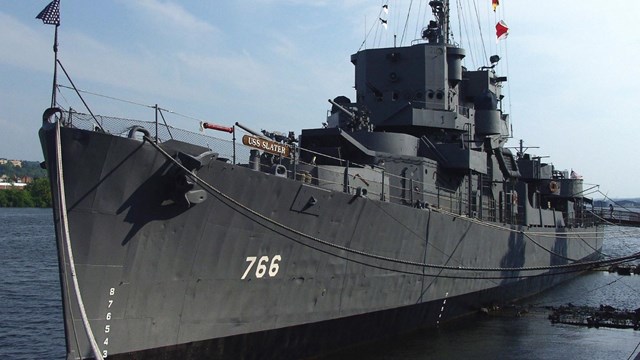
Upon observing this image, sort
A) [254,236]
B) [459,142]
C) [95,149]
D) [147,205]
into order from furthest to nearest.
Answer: [459,142], [254,236], [147,205], [95,149]

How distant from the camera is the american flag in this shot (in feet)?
28.0

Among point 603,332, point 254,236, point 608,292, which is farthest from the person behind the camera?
point 608,292

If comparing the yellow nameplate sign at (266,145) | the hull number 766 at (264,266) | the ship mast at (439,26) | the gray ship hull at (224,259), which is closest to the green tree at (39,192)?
the ship mast at (439,26)

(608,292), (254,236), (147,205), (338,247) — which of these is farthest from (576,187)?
(147,205)

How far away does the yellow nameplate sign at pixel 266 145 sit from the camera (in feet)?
35.1

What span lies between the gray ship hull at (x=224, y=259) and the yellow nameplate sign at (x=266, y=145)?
0.79m

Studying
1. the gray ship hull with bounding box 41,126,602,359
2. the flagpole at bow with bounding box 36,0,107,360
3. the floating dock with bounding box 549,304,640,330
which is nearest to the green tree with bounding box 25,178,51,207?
the floating dock with bounding box 549,304,640,330

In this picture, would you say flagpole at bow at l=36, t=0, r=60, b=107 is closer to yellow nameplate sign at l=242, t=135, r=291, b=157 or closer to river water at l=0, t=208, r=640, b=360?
yellow nameplate sign at l=242, t=135, r=291, b=157

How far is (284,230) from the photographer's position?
10.7 metres

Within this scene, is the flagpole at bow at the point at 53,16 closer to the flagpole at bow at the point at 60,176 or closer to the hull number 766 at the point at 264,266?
the flagpole at bow at the point at 60,176

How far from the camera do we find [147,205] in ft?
29.5

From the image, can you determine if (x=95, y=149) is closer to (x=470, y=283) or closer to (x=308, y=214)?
(x=308, y=214)

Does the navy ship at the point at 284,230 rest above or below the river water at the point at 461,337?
above

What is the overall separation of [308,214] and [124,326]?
3.75 metres
